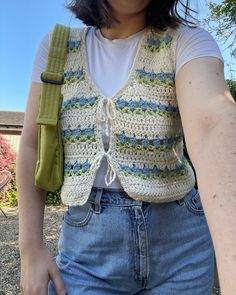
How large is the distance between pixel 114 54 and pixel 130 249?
Answer: 0.64m

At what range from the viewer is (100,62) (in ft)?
4.59

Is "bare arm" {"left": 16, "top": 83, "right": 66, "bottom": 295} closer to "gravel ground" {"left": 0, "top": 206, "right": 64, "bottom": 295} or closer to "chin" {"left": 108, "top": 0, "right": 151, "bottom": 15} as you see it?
"chin" {"left": 108, "top": 0, "right": 151, "bottom": 15}

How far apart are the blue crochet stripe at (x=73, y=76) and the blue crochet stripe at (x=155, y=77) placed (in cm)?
19

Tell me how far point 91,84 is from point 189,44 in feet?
1.09

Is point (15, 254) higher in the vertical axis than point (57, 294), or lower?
lower

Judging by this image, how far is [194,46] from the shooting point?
1249 mm

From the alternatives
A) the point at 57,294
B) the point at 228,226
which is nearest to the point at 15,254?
the point at 57,294

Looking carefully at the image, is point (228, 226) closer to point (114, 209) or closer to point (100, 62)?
point (114, 209)

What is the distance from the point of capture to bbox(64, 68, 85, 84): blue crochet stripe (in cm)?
137

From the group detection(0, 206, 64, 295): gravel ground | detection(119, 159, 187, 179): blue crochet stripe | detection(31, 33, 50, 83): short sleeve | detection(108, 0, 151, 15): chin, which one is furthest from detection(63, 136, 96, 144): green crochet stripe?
detection(0, 206, 64, 295): gravel ground

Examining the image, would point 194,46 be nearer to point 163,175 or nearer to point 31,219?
point 163,175

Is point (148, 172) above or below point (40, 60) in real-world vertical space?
below

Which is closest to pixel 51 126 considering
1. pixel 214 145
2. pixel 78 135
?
pixel 78 135

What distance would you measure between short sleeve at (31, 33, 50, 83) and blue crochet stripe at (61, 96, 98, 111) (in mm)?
147
